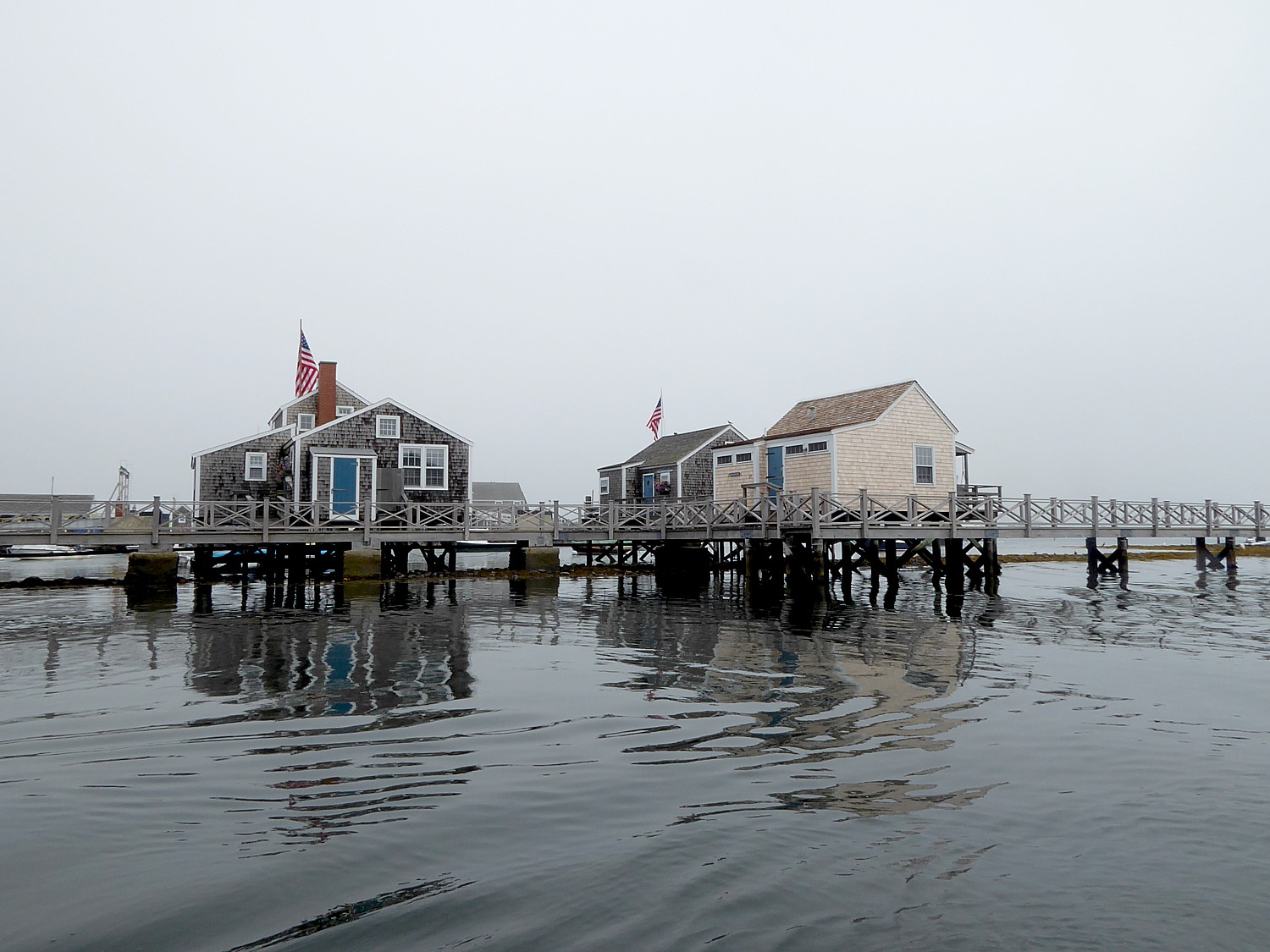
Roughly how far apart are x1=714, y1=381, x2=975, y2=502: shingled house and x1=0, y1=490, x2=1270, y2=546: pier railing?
2.20 ft

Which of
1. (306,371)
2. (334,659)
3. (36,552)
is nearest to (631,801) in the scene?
(334,659)

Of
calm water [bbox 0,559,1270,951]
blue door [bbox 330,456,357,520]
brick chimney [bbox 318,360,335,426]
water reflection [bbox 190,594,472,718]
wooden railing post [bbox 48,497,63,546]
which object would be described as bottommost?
water reflection [bbox 190,594,472,718]

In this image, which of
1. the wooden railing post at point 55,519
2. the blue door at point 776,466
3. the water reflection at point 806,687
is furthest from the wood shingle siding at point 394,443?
the water reflection at point 806,687

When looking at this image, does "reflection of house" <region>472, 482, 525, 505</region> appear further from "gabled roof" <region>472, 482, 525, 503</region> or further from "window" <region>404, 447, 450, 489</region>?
"window" <region>404, 447, 450, 489</region>

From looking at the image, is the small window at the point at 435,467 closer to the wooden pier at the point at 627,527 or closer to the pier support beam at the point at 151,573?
the wooden pier at the point at 627,527

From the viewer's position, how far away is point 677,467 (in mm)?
44375

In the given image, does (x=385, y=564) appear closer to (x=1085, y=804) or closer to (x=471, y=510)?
(x=471, y=510)

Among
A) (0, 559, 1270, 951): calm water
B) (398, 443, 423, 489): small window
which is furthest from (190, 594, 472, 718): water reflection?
(398, 443, 423, 489): small window

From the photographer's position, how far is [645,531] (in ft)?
107

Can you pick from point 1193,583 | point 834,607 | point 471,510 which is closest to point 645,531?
point 471,510

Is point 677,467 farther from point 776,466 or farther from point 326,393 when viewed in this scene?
point 326,393

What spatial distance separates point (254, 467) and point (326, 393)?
421 centimetres

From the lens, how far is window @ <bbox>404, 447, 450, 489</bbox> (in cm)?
3362

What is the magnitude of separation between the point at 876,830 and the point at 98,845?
18.7ft
